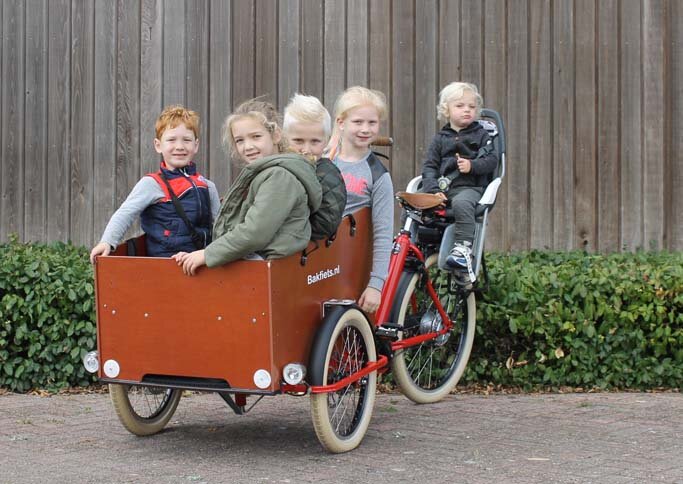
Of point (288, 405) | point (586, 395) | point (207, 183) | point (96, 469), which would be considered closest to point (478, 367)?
point (586, 395)

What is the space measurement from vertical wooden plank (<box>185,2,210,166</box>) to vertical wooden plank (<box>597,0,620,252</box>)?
2.85 metres

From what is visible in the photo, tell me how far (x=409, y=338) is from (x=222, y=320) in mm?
1553

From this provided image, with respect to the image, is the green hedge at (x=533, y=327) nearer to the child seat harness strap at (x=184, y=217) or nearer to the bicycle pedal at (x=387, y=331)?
the bicycle pedal at (x=387, y=331)

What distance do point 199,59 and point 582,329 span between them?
3.47 m

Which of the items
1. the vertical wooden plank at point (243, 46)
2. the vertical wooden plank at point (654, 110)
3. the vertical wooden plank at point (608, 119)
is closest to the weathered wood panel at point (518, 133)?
the vertical wooden plank at point (608, 119)

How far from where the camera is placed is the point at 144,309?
15.1 feet

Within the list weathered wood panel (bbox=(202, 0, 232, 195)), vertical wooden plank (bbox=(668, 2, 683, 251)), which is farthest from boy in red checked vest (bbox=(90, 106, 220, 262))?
vertical wooden plank (bbox=(668, 2, 683, 251))

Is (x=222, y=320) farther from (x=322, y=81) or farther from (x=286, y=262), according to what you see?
(x=322, y=81)

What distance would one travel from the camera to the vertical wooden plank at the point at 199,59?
770 centimetres

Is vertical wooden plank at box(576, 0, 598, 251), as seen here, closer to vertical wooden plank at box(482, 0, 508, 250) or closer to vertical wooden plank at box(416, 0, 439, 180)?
vertical wooden plank at box(482, 0, 508, 250)

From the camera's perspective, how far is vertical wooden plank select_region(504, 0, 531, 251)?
7.47 metres

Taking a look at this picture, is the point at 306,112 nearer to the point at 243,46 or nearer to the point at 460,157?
the point at 460,157

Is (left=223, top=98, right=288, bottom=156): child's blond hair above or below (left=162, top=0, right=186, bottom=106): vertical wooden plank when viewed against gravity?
below

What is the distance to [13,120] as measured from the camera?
8.03 metres
